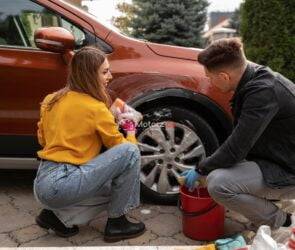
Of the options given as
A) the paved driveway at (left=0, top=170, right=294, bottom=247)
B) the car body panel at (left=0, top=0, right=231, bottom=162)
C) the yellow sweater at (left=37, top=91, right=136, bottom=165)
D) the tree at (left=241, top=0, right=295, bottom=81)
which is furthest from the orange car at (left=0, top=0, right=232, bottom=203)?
the tree at (left=241, top=0, right=295, bottom=81)

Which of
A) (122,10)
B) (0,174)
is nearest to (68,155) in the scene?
(0,174)

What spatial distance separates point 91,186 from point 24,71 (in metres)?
1.08

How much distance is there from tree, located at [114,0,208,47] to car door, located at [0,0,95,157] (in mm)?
6701

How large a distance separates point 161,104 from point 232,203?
38.7 inches

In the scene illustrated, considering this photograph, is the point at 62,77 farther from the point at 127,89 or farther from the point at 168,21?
the point at 168,21

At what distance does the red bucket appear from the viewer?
3.17 meters

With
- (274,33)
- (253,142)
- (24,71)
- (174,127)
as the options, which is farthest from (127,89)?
(274,33)

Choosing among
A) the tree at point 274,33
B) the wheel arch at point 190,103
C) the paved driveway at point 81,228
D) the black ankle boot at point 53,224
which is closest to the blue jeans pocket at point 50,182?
the black ankle boot at point 53,224

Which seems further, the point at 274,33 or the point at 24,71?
the point at 274,33

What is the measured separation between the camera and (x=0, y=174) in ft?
14.4

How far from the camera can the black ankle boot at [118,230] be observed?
125 inches

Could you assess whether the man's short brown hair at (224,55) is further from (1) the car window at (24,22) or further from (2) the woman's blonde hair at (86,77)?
(1) the car window at (24,22)

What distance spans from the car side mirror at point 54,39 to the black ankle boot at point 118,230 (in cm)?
121

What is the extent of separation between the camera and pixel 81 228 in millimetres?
3379
